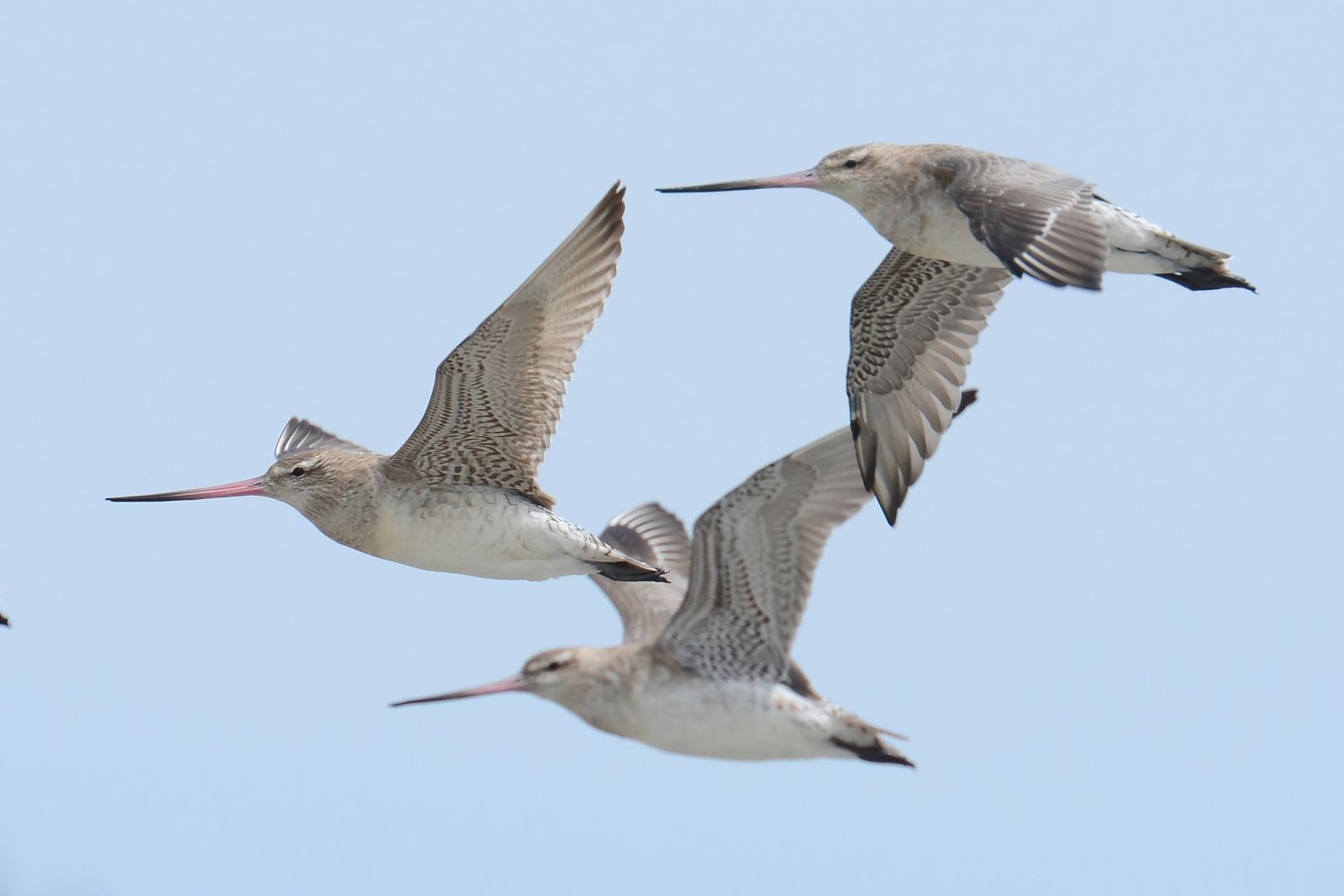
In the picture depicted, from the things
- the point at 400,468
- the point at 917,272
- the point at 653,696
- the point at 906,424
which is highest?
the point at 917,272

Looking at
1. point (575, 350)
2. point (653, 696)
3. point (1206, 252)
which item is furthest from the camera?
point (575, 350)

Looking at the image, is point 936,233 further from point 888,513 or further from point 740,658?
point 740,658

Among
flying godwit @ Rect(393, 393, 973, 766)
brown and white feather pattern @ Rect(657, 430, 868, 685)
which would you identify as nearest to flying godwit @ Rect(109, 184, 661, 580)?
flying godwit @ Rect(393, 393, 973, 766)

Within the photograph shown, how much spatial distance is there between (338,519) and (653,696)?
2.31m

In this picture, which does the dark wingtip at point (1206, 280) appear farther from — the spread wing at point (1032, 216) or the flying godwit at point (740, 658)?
the flying godwit at point (740, 658)

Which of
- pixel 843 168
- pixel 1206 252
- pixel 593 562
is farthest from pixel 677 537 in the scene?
pixel 1206 252

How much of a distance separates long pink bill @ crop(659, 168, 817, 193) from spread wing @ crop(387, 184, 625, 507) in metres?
0.99

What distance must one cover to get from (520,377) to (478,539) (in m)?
0.89

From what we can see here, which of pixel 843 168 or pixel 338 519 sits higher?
pixel 843 168

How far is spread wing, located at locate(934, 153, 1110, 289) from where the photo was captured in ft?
33.6

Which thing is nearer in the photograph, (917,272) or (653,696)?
(653,696)

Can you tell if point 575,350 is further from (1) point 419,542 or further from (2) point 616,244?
(1) point 419,542

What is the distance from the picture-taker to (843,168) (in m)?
12.0

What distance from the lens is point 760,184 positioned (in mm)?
12555
